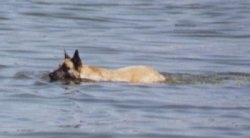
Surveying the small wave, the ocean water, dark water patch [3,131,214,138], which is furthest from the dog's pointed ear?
dark water patch [3,131,214,138]

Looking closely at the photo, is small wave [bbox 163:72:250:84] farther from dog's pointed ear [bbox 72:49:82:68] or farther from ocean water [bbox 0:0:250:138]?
dog's pointed ear [bbox 72:49:82:68]

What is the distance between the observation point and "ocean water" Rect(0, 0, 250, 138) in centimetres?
1497

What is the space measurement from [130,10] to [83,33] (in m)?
7.88

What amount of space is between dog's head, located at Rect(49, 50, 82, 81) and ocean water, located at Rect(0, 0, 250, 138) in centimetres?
18

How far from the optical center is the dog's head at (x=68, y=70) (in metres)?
18.6

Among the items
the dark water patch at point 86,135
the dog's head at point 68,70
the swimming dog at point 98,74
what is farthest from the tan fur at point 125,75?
the dark water patch at point 86,135

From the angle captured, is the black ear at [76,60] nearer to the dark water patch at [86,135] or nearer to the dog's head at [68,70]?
the dog's head at [68,70]

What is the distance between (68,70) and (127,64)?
3.26 meters

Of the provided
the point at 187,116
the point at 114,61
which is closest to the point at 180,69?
the point at 114,61

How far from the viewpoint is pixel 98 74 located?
61.8 ft

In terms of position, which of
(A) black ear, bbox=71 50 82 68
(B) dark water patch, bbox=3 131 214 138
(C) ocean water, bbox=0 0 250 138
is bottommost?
(C) ocean water, bbox=0 0 250 138

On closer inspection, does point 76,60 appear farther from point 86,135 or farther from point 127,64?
point 86,135

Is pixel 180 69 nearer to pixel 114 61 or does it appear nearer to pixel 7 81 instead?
pixel 114 61

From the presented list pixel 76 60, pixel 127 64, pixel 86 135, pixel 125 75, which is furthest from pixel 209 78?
pixel 86 135
